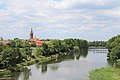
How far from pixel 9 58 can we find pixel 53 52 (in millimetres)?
38652

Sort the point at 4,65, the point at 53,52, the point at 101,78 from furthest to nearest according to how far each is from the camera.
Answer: the point at 53,52
the point at 4,65
the point at 101,78

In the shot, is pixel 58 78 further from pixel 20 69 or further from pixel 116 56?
pixel 116 56

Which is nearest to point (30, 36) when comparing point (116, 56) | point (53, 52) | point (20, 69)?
point (53, 52)

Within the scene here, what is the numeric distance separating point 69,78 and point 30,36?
109 metres

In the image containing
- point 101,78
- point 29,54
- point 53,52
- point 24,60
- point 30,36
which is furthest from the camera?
point 30,36

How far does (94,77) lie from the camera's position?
3453cm

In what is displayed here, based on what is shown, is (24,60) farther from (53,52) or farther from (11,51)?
(53,52)

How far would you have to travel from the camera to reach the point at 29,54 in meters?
63.1

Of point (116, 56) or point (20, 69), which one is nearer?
point (20, 69)

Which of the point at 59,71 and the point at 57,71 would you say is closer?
the point at 59,71

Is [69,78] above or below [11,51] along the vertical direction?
below

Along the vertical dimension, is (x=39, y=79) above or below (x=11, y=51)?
below

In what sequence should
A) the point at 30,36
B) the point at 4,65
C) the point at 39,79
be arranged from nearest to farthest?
the point at 39,79, the point at 4,65, the point at 30,36

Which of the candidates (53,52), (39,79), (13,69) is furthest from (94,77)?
(53,52)
